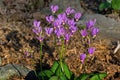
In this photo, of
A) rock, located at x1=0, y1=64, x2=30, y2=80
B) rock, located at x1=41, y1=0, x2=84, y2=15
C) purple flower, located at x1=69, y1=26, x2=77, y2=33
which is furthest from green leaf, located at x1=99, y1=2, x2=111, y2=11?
purple flower, located at x1=69, y1=26, x2=77, y2=33

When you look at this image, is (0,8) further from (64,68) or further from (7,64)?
(64,68)

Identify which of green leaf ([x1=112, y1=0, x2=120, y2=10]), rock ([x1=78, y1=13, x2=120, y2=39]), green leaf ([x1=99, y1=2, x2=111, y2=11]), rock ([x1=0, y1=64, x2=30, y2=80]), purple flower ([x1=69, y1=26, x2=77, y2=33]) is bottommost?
rock ([x1=78, y1=13, x2=120, y2=39])

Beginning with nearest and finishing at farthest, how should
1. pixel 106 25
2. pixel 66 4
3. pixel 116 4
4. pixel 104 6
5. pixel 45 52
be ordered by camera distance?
pixel 45 52 < pixel 106 25 < pixel 116 4 < pixel 104 6 < pixel 66 4

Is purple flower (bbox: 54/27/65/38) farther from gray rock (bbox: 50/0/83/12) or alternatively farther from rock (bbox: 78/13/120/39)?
gray rock (bbox: 50/0/83/12)

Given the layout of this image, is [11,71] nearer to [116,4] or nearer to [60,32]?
[60,32]

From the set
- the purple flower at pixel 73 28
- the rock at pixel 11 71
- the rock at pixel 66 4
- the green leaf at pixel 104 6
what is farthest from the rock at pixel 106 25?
the purple flower at pixel 73 28

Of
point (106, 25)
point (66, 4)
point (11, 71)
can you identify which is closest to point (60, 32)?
point (11, 71)

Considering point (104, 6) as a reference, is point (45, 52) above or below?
below
